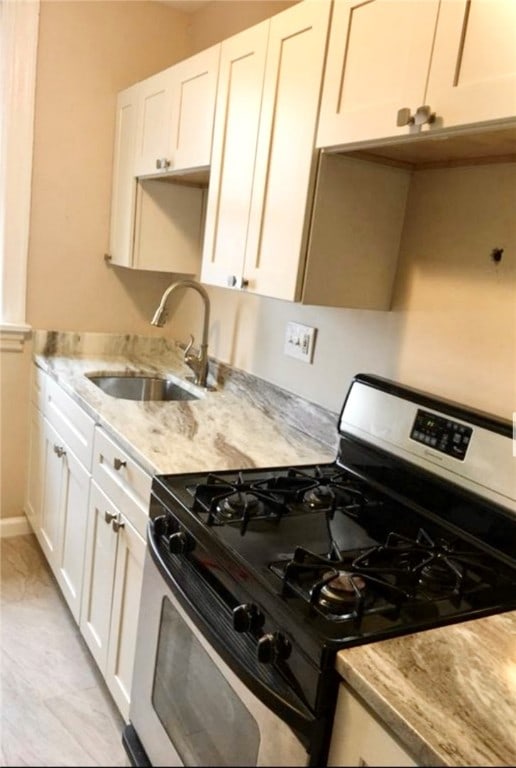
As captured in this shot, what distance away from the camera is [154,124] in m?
2.38

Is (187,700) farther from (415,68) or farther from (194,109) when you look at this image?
(194,109)

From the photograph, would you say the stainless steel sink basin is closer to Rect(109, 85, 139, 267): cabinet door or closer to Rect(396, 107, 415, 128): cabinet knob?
Rect(109, 85, 139, 267): cabinet door

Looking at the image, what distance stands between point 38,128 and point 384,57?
1.85 meters

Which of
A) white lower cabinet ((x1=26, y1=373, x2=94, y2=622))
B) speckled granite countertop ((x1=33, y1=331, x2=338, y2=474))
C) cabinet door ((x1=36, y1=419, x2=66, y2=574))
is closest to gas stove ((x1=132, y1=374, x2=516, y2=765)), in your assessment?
speckled granite countertop ((x1=33, y1=331, x2=338, y2=474))

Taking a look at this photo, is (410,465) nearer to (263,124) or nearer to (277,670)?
(277,670)

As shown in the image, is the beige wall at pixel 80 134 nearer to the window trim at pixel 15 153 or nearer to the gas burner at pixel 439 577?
the window trim at pixel 15 153

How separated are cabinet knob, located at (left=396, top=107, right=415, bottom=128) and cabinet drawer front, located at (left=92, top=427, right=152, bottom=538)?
3.27ft

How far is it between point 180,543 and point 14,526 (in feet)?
6.33

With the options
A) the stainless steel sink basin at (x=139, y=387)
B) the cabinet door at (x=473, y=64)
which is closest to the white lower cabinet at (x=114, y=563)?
the stainless steel sink basin at (x=139, y=387)

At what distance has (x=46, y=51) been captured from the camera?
2.57 meters

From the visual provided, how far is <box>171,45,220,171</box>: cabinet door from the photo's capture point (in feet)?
6.44

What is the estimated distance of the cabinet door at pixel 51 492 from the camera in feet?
7.73

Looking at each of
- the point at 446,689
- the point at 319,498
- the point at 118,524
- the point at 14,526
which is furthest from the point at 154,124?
the point at 446,689

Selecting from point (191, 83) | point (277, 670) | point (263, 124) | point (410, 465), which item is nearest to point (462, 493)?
point (410, 465)
